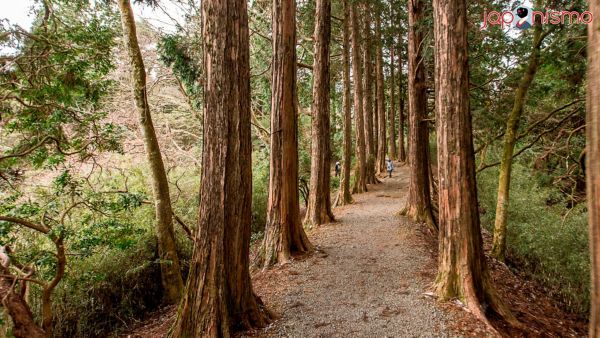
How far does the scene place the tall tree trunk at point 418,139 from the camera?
8.66 metres

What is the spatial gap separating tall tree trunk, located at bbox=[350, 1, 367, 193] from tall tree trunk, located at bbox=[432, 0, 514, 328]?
840 centimetres

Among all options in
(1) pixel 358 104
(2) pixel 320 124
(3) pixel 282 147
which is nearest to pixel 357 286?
(3) pixel 282 147

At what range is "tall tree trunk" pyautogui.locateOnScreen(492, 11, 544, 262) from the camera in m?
6.92

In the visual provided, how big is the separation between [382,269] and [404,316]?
176 centimetres

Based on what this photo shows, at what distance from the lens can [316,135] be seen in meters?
9.00

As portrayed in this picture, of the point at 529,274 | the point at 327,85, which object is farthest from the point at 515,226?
the point at 327,85

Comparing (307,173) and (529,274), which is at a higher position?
(307,173)

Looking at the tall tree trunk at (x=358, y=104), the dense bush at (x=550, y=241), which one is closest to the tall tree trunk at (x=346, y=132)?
the tall tree trunk at (x=358, y=104)

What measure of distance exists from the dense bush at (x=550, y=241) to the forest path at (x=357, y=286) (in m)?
2.85

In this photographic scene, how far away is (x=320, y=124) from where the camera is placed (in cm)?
896

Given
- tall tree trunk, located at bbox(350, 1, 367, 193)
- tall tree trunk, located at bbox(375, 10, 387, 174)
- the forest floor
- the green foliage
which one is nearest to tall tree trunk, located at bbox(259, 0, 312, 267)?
the forest floor

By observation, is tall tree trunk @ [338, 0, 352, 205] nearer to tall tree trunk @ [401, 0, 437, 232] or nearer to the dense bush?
tall tree trunk @ [401, 0, 437, 232]

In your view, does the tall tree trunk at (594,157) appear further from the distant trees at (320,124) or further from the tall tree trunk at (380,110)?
the tall tree trunk at (380,110)

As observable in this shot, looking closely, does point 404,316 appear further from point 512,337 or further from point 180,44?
point 180,44
